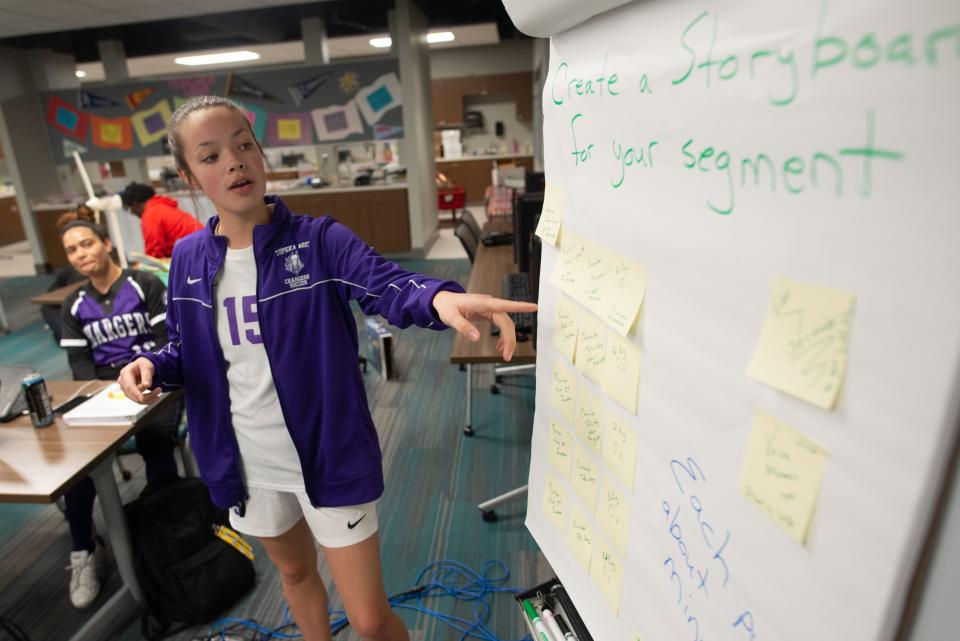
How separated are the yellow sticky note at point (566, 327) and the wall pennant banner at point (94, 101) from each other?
7371mm

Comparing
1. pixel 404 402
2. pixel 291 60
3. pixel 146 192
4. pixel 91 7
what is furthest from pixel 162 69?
pixel 404 402

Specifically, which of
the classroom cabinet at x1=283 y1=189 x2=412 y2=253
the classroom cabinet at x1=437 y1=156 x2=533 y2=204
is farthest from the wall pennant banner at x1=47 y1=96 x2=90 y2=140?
the classroom cabinet at x1=437 y1=156 x2=533 y2=204

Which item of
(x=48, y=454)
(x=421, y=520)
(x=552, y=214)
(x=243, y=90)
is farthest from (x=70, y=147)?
(x=552, y=214)

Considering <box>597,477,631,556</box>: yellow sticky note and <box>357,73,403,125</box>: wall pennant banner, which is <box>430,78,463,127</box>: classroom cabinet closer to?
<box>357,73,403,125</box>: wall pennant banner

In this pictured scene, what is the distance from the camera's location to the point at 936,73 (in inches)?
13.5

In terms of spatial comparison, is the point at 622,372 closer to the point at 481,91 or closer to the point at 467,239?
the point at 467,239

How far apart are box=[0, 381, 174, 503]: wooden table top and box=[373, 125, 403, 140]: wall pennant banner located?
4900mm

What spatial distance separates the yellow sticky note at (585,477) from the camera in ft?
2.77

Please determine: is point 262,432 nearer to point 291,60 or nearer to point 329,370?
point 329,370

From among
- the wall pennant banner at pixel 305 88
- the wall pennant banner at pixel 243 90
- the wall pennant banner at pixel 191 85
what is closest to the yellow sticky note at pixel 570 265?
the wall pennant banner at pixel 305 88

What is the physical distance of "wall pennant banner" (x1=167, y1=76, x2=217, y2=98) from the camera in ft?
20.2

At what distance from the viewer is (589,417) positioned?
839 mm

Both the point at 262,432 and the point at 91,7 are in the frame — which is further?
the point at 91,7

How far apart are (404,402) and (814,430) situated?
2.94 meters
